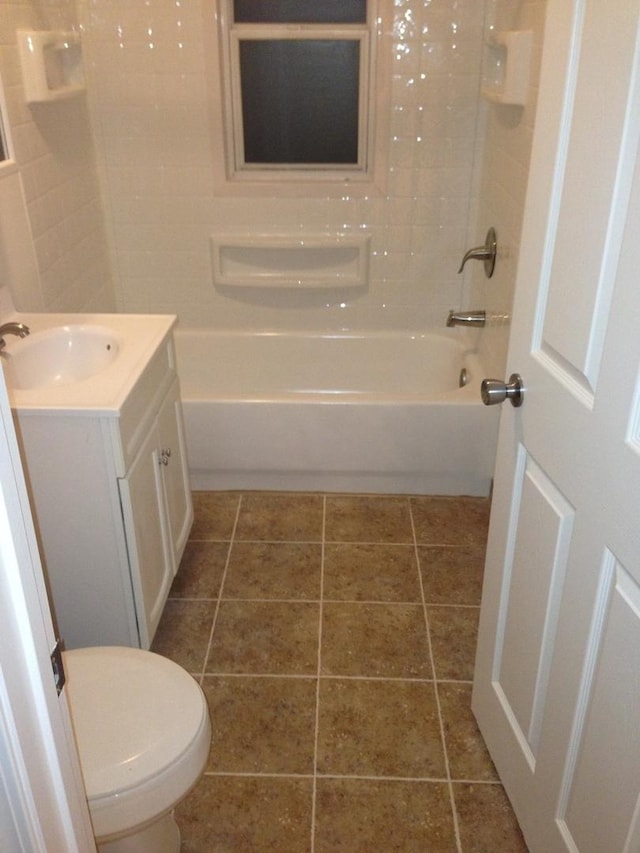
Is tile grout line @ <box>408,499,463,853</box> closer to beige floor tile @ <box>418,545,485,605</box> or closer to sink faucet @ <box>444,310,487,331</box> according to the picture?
beige floor tile @ <box>418,545,485,605</box>

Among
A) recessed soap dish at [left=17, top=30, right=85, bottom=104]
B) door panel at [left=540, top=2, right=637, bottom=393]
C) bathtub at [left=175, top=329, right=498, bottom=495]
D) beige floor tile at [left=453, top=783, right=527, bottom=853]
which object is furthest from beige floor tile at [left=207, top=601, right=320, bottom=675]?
recessed soap dish at [left=17, top=30, right=85, bottom=104]

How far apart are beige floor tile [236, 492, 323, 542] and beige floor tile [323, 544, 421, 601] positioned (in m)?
0.14

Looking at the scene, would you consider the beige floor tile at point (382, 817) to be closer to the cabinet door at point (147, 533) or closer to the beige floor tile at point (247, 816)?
the beige floor tile at point (247, 816)

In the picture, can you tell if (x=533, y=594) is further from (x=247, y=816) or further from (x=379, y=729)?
(x=247, y=816)

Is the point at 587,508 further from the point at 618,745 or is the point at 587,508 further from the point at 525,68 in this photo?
the point at 525,68

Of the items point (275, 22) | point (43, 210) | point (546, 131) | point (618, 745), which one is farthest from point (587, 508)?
point (275, 22)

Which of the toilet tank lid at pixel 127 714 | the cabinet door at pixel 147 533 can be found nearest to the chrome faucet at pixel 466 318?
the cabinet door at pixel 147 533

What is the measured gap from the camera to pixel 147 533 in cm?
184

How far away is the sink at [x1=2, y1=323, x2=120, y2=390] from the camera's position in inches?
75.9

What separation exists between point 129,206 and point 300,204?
74cm

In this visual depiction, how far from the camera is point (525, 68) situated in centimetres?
225

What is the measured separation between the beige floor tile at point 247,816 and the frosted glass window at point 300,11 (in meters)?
2.67

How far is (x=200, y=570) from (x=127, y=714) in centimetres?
109

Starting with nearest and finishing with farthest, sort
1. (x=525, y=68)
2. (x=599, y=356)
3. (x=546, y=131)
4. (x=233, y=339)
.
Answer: (x=599, y=356)
(x=546, y=131)
(x=525, y=68)
(x=233, y=339)
